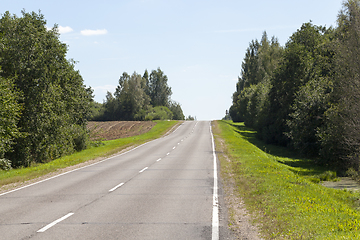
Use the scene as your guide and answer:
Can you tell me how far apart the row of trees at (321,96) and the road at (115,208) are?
14.2 meters

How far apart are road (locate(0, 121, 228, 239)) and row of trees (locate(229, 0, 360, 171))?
14.2 meters

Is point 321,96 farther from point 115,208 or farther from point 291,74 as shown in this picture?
point 115,208

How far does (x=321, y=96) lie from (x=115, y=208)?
29.1 meters

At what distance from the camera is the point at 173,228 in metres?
7.65

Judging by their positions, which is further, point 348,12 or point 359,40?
point 348,12

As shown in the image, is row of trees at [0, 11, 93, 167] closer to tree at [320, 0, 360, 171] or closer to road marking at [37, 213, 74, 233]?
road marking at [37, 213, 74, 233]

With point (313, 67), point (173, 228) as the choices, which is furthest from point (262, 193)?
point (313, 67)

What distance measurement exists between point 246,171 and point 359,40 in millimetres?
14277

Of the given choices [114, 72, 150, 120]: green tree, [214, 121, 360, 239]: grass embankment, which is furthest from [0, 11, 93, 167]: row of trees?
[114, 72, 150, 120]: green tree

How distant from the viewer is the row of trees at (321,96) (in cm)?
2436

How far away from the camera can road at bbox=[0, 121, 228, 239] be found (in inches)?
290

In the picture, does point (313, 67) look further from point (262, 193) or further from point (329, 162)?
point (262, 193)

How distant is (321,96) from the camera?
110 feet

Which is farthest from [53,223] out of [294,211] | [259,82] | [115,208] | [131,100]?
[131,100]
